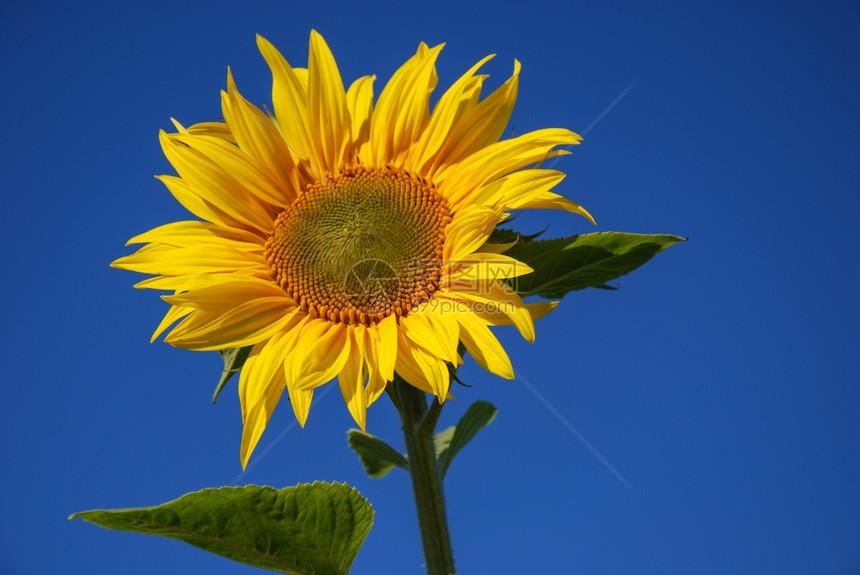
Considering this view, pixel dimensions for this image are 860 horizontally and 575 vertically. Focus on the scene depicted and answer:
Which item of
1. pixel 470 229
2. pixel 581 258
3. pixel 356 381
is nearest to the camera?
pixel 356 381

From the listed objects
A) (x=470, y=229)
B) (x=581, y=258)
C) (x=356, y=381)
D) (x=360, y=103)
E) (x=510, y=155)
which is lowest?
(x=356, y=381)

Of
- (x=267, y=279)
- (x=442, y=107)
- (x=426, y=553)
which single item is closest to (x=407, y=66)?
(x=442, y=107)

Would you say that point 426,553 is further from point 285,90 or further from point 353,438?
point 285,90

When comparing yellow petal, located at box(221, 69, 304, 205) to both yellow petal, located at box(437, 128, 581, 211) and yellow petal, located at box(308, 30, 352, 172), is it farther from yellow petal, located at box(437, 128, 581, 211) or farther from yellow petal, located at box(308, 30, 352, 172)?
yellow petal, located at box(437, 128, 581, 211)

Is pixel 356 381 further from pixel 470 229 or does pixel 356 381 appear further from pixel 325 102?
pixel 325 102

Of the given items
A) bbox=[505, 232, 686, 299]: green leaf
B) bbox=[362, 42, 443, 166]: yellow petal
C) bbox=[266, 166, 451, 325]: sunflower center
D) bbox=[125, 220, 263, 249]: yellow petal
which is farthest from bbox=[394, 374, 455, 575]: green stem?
bbox=[362, 42, 443, 166]: yellow petal

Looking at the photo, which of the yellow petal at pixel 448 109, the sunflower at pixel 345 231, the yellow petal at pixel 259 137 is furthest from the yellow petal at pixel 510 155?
the yellow petal at pixel 259 137

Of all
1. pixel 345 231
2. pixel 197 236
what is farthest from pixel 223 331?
pixel 345 231
